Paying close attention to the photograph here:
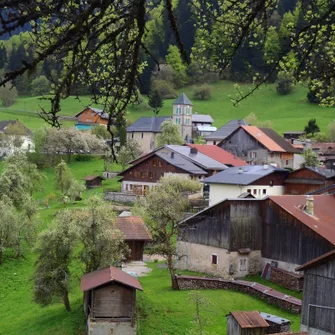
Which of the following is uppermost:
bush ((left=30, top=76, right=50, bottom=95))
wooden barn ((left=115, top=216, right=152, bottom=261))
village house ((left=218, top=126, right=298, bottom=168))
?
village house ((left=218, top=126, right=298, bottom=168))

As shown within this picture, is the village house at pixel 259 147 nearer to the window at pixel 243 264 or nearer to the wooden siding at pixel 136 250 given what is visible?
the wooden siding at pixel 136 250

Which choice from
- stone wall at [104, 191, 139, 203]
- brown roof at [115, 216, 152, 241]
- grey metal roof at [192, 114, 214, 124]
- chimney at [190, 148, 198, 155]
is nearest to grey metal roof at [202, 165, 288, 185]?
stone wall at [104, 191, 139, 203]

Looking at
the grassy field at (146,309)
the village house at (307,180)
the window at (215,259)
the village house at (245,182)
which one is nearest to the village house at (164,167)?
the village house at (245,182)

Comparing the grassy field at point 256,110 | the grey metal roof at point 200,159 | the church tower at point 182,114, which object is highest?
the grassy field at point 256,110

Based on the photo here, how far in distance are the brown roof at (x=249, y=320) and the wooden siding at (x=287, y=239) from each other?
8507mm

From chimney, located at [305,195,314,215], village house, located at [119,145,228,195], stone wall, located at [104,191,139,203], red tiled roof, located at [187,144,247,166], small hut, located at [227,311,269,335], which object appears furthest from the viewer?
red tiled roof, located at [187,144,247,166]

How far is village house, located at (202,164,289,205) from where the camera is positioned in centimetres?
4956

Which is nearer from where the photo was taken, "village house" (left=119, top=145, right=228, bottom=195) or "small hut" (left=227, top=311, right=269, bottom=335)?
"small hut" (left=227, top=311, right=269, bottom=335)

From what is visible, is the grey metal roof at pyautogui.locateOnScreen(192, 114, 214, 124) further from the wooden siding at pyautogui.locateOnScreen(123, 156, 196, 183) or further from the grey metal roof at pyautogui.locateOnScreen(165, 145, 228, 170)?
the wooden siding at pyautogui.locateOnScreen(123, 156, 196, 183)

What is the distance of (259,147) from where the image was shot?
7156 centimetres

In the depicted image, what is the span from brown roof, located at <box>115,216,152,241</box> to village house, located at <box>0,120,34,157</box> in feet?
138

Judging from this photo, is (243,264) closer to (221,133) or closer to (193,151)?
(193,151)

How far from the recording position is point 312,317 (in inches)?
917

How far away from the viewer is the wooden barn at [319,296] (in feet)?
74.7
